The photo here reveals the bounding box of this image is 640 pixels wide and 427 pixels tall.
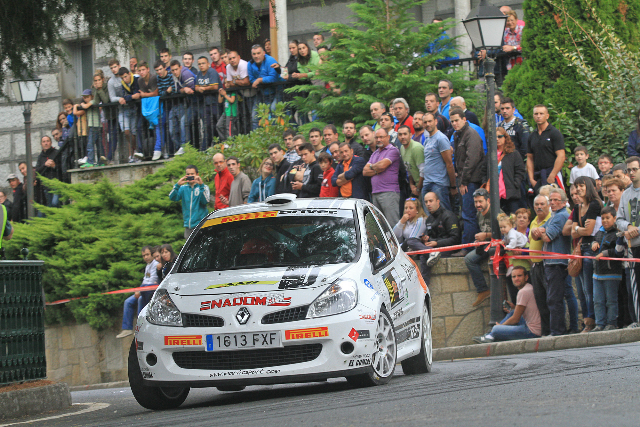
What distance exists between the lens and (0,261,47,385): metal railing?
9430 mm

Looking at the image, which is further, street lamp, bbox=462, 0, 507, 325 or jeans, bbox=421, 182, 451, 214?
jeans, bbox=421, 182, 451, 214

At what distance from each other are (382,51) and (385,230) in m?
9.26

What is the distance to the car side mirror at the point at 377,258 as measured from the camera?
8891mm

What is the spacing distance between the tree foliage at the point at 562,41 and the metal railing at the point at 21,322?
10700 mm

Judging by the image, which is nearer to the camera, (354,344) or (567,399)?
(567,399)

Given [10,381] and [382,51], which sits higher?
[382,51]

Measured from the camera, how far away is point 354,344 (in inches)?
316

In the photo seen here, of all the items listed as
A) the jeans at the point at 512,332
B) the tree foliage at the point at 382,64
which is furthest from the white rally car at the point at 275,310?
the tree foliage at the point at 382,64

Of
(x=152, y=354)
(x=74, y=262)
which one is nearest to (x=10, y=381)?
(x=152, y=354)

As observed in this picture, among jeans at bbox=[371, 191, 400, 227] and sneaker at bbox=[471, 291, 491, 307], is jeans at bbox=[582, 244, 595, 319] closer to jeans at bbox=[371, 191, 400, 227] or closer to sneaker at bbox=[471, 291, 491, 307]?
sneaker at bbox=[471, 291, 491, 307]

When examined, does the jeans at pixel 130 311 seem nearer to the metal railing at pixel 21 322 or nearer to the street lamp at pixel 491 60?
the street lamp at pixel 491 60

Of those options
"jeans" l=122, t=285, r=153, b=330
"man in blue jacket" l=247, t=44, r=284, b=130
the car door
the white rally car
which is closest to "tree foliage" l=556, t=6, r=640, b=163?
"man in blue jacket" l=247, t=44, r=284, b=130

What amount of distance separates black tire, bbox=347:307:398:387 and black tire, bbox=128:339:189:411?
1.61 meters

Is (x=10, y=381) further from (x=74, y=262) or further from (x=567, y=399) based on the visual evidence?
(x=74, y=262)
